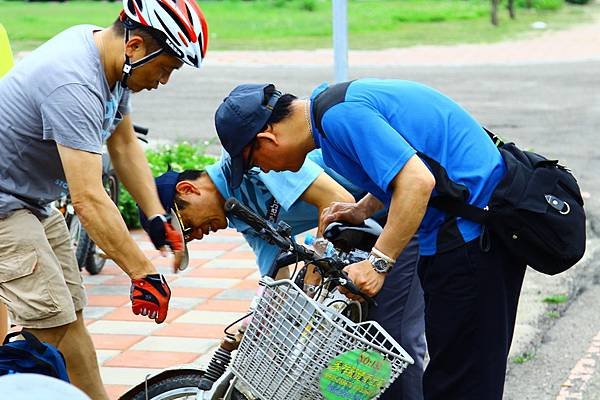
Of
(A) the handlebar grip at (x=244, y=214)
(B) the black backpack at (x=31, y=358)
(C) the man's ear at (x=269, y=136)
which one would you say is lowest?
(B) the black backpack at (x=31, y=358)

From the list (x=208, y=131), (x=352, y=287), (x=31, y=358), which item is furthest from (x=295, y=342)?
(x=208, y=131)

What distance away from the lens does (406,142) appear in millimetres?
3309

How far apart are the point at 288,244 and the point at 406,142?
45 centimetres

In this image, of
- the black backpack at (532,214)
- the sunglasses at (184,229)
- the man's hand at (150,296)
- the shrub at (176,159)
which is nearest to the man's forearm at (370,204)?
the black backpack at (532,214)

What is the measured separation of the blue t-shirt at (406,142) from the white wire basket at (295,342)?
428 millimetres

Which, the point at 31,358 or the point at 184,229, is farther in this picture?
the point at 184,229

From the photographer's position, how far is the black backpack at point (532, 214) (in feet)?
11.4

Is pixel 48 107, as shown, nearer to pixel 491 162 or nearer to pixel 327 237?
pixel 327 237

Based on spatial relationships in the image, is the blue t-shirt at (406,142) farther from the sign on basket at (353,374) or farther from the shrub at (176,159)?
the shrub at (176,159)

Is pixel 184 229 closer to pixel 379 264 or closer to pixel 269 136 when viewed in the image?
pixel 269 136

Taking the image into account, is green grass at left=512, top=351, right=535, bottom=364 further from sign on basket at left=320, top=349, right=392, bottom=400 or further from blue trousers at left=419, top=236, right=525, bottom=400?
sign on basket at left=320, top=349, right=392, bottom=400

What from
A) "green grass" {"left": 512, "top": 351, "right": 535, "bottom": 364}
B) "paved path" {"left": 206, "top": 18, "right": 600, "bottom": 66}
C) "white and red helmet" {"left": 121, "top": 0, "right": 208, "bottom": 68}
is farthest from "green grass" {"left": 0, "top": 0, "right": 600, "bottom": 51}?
"white and red helmet" {"left": 121, "top": 0, "right": 208, "bottom": 68}

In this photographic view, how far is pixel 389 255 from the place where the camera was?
331cm

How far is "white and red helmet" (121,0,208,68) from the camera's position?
375 centimetres
